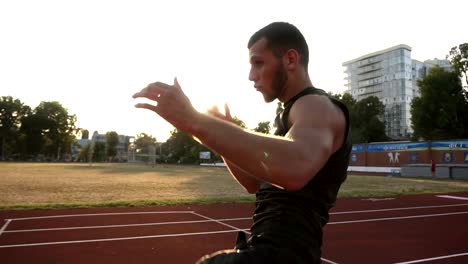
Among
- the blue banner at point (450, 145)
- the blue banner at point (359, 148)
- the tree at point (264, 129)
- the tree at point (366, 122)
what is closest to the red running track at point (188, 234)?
the tree at point (264, 129)

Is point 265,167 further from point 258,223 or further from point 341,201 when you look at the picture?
point 341,201

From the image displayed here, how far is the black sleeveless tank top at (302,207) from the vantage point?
1617mm

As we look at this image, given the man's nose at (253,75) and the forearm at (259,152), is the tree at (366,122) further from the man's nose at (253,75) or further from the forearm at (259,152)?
the forearm at (259,152)

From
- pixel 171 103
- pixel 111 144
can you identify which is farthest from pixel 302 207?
pixel 111 144

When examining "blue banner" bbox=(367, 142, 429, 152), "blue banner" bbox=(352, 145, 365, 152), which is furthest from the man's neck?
"blue banner" bbox=(352, 145, 365, 152)

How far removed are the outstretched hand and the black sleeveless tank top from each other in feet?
1.81

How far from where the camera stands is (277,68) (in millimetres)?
1723

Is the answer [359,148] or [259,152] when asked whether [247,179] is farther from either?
[359,148]

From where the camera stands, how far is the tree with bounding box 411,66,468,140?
4778 cm

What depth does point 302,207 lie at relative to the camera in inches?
65.3

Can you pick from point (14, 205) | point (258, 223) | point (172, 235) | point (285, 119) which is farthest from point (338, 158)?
point (14, 205)

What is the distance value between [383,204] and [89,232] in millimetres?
10332

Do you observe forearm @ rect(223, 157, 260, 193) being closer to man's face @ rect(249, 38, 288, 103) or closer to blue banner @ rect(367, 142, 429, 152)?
man's face @ rect(249, 38, 288, 103)

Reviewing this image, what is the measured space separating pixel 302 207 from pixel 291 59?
2.14 feet
